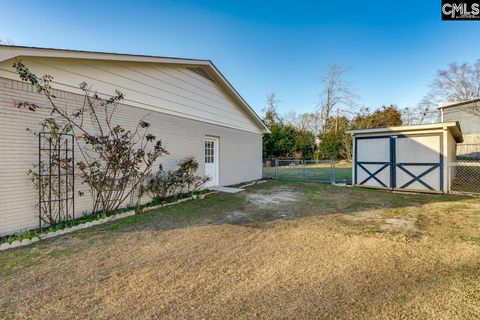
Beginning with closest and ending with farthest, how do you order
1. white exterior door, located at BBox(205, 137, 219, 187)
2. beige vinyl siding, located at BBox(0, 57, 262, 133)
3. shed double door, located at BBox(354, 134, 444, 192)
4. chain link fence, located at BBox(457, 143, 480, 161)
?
beige vinyl siding, located at BBox(0, 57, 262, 133) → shed double door, located at BBox(354, 134, 444, 192) → white exterior door, located at BBox(205, 137, 219, 187) → chain link fence, located at BBox(457, 143, 480, 161)

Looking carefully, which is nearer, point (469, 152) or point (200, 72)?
point (200, 72)

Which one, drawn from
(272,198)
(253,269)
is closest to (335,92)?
(272,198)

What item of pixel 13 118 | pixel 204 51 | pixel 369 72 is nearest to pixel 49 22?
pixel 13 118

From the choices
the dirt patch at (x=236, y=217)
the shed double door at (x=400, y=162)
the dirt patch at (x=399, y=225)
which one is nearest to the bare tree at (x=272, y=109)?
the shed double door at (x=400, y=162)

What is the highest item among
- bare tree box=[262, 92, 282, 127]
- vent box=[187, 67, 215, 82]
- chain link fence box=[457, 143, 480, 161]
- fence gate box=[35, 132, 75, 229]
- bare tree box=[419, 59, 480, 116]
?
bare tree box=[419, 59, 480, 116]

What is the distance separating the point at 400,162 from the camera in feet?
31.2

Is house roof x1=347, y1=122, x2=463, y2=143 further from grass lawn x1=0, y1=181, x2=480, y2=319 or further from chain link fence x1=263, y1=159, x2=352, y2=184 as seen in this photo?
grass lawn x1=0, y1=181, x2=480, y2=319

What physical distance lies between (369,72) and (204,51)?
12821 mm

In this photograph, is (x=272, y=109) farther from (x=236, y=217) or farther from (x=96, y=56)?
(x=96, y=56)

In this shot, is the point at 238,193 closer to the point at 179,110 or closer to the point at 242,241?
the point at 179,110

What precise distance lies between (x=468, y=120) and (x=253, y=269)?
25.8 metres

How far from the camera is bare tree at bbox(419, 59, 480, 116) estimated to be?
82.1 feet

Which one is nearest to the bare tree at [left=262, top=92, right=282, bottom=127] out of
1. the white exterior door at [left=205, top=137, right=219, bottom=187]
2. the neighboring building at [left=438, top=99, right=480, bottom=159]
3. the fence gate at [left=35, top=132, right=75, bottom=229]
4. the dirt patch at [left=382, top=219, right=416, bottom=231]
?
the neighboring building at [left=438, top=99, right=480, bottom=159]

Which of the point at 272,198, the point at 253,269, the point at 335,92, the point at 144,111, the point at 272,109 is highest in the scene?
the point at 335,92
